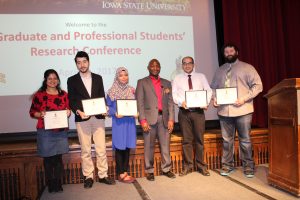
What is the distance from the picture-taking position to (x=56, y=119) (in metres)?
3.11

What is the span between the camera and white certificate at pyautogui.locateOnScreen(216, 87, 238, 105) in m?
3.51

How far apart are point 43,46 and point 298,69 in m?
3.89

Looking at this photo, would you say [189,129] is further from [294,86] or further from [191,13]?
[191,13]

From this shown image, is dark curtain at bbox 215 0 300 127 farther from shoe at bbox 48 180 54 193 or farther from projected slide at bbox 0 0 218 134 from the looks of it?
shoe at bbox 48 180 54 193

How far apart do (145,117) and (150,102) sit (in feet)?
0.58

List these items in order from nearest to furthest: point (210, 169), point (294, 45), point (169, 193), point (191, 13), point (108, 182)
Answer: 1. point (169, 193)
2. point (108, 182)
3. point (210, 169)
4. point (191, 13)
5. point (294, 45)

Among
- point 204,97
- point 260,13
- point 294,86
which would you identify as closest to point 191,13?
point 260,13

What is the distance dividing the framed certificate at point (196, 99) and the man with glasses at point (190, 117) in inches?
3.3

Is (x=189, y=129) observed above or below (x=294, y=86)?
below

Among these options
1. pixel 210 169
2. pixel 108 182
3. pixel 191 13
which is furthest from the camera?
pixel 191 13

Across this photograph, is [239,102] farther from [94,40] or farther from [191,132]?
[94,40]

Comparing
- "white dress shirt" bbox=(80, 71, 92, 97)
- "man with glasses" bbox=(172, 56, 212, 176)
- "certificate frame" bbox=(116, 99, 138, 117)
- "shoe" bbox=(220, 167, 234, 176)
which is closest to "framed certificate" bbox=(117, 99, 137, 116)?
"certificate frame" bbox=(116, 99, 138, 117)

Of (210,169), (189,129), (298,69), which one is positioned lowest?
(210,169)

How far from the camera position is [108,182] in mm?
3445
